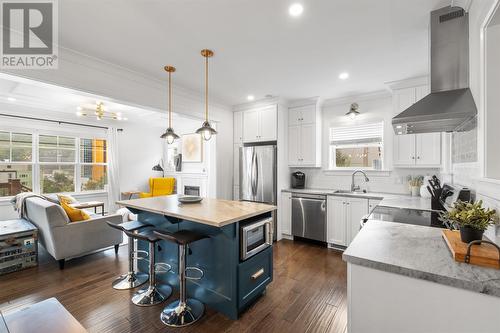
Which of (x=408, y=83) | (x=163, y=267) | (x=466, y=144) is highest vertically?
(x=408, y=83)

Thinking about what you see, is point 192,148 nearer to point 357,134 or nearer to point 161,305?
point 357,134

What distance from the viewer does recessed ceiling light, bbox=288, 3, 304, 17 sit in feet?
6.05

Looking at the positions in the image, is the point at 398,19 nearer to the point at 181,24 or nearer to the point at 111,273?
the point at 181,24

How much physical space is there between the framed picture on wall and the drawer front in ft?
13.9

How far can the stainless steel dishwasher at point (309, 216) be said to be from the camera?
12.9ft

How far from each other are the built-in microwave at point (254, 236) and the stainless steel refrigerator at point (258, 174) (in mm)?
1798

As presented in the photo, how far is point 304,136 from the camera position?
4.42 m

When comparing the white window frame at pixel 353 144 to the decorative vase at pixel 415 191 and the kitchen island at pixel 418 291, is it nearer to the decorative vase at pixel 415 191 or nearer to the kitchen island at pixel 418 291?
the decorative vase at pixel 415 191

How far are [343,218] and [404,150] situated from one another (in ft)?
4.66

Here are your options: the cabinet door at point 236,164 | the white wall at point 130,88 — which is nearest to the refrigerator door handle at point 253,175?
the cabinet door at point 236,164

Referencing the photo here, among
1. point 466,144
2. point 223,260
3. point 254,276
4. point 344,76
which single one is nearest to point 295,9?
point 344,76

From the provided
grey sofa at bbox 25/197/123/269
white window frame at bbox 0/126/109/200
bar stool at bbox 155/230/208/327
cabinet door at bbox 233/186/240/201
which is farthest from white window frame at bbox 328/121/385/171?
white window frame at bbox 0/126/109/200

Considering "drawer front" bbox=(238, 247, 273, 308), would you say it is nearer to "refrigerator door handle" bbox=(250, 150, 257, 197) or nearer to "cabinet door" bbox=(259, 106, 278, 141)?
"refrigerator door handle" bbox=(250, 150, 257, 197)

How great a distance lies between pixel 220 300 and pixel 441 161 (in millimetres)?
3419
